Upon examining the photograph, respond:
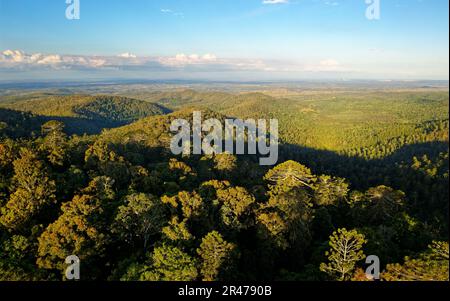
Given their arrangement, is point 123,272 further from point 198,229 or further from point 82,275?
point 198,229

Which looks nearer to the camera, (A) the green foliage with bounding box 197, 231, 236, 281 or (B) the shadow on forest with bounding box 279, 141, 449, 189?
(A) the green foliage with bounding box 197, 231, 236, 281

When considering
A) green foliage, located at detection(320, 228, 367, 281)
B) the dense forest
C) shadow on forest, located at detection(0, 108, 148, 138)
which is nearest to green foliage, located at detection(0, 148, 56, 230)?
the dense forest

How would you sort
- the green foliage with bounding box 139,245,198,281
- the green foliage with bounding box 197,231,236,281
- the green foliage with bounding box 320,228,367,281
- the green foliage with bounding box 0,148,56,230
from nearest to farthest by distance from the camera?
the green foliage with bounding box 139,245,198,281
the green foliage with bounding box 197,231,236,281
the green foliage with bounding box 320,228,367,281
the green foliage with bounding box 0,148,56,230

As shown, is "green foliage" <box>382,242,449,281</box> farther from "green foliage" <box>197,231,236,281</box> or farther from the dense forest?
"green foliage" <box>197,231,236,281</box>

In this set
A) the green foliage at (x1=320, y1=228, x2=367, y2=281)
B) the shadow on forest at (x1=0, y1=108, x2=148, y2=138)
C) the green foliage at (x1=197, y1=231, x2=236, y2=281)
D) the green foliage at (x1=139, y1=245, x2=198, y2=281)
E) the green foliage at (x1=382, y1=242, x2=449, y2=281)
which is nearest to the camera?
the green foliage at (x1=382, y1=242, x2=449, y2=281)

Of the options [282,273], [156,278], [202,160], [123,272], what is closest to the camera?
[156,278]

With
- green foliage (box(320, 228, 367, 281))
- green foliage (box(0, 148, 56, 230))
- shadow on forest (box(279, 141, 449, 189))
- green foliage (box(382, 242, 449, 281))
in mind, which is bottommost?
shadow on forest (box(279, 141, 449, 189))

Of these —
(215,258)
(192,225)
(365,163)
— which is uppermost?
(215,258)

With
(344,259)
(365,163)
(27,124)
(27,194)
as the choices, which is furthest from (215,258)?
(27,124)

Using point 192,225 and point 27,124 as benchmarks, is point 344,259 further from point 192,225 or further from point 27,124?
point 27,124
